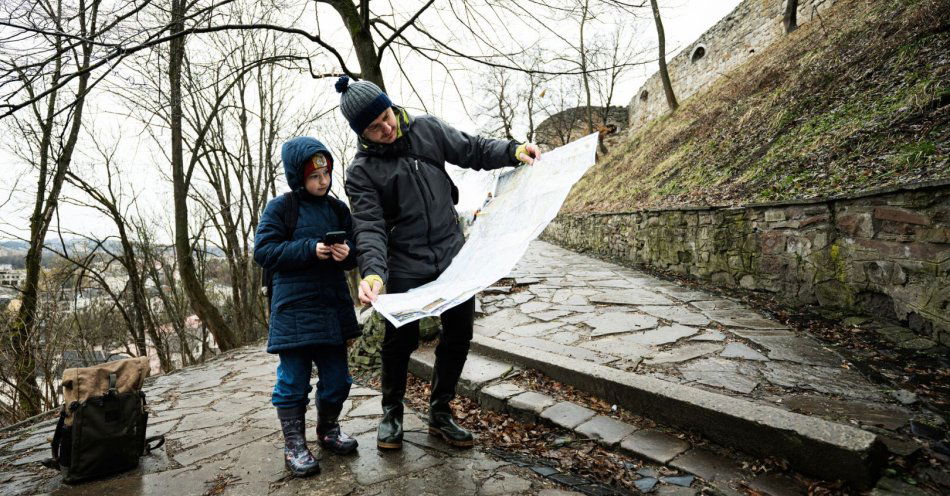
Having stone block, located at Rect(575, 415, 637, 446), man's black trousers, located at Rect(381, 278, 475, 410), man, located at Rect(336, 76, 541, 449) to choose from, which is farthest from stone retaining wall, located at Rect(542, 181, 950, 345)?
man's black trousers, located at Rect(381, 278, 475, 410)

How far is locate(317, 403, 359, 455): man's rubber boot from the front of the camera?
2320 millimetres

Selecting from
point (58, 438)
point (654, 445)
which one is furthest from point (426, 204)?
point (58, 438)

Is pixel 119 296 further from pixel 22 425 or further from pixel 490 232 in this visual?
pixel 490 232

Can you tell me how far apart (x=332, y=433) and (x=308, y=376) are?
365mm

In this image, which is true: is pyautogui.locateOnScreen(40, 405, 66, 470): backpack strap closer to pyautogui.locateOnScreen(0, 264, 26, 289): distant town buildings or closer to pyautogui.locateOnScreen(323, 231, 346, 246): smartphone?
pyautogui.locateOnScreen(323, 231, 346, 246): smartphone

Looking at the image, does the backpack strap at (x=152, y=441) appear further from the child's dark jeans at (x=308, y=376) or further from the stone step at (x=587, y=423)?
the stone step at (x=587, y=423)

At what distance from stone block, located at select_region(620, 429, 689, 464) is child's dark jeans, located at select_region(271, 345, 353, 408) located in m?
1.47

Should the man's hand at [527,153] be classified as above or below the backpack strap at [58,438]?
above

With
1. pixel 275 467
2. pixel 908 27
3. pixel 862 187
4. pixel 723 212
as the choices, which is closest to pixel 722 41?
pixel 908 27

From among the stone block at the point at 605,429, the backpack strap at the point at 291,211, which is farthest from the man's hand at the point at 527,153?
the stone block at the point at 605,429

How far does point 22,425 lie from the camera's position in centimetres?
382

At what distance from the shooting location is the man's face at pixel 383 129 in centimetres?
194

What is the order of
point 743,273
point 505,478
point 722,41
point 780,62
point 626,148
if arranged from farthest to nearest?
point 626,148, point 722,41, point 780,62, point 743,273, point 505,478

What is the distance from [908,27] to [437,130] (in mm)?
7138
